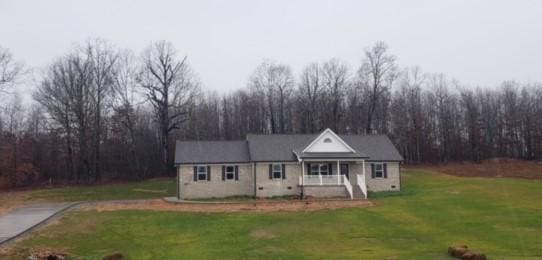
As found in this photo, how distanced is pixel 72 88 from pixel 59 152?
26.4 ft

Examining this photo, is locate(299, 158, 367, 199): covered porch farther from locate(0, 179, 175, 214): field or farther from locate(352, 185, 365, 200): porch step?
locate(0, 179, 175, 214): field

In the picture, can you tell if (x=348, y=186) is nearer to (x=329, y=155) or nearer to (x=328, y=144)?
(x=329, y=155)

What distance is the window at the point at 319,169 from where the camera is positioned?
124 ft

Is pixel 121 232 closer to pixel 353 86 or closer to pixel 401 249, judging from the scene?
pixel 401 249

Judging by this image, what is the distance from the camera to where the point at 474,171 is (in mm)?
53094

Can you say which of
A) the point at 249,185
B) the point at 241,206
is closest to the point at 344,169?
the point at 249,185

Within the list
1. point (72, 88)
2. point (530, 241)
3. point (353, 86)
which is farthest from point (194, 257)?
point (353, 86)

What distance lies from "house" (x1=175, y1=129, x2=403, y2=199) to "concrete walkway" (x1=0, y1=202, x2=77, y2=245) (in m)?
9.23

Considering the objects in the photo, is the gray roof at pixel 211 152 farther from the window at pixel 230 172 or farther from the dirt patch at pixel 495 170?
the dirt patch at pixel 495 170

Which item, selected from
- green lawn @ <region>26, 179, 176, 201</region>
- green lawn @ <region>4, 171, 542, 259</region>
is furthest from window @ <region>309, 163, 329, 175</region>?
green lawn @ <region>26, 179, 176, 201</region>

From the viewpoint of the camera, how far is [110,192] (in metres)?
43.9

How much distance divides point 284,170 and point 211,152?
5955 mm

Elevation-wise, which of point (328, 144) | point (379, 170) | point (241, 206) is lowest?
point (241, 206)

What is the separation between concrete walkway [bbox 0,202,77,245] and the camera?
24.1 metres
